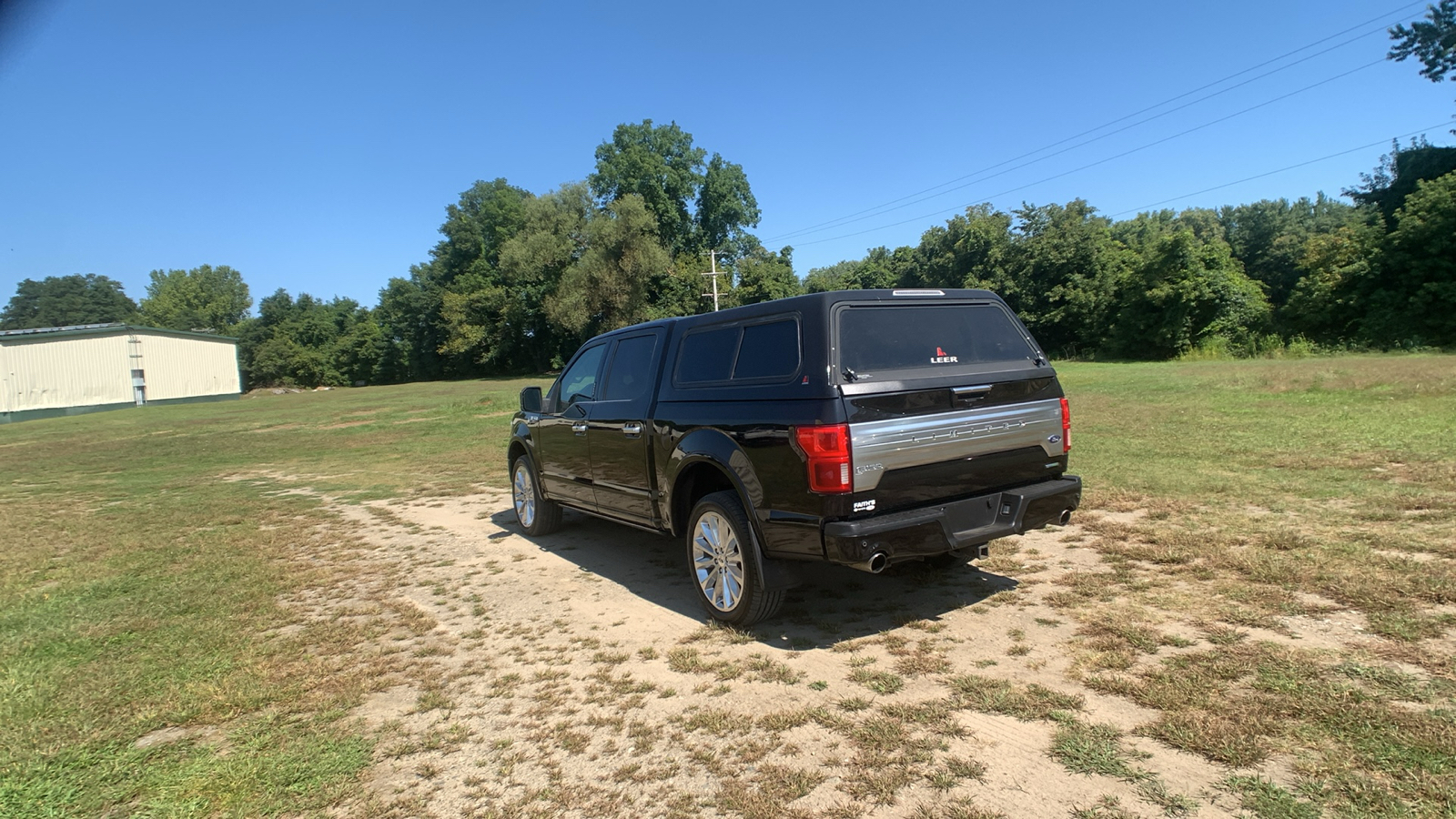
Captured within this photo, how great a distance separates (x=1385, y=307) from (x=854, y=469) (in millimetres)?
39984

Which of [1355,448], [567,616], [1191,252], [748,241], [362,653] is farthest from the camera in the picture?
[748,241]

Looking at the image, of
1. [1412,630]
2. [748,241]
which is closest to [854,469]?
[1412,630]

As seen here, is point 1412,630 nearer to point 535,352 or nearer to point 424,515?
point 424,515

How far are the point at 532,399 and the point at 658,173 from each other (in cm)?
5816

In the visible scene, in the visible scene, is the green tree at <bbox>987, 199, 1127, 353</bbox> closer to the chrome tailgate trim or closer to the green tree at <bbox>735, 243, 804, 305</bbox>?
the green tree at <bbox>735, 243, 804, 305</bbox>

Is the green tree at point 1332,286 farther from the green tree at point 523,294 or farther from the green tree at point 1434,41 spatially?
the green tree at point 523,294

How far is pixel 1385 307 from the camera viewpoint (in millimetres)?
32344

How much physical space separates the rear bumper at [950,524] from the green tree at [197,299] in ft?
405

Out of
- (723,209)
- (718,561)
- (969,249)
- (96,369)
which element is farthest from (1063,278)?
(96,369)

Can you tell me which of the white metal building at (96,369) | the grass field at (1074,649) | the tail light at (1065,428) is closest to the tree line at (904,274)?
the white metal building at (96,369)

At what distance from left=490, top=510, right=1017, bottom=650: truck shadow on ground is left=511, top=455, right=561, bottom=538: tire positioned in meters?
0.61

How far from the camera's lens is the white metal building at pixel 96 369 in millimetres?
47281

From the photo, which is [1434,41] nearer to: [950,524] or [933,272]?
[933,272]

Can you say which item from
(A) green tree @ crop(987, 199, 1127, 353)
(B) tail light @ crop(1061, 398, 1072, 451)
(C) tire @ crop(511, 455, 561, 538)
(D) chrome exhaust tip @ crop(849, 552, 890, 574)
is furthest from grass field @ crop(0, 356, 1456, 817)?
(A) green tree @ crop(987, 199, 1127, 353)
